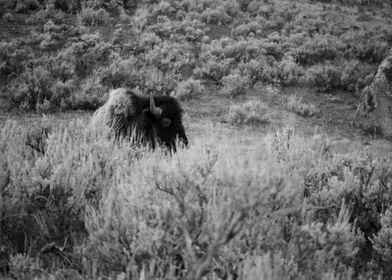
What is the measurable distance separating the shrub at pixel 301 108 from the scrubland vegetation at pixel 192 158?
0.16 feet

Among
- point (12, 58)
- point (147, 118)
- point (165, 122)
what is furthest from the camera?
point (12, 58)

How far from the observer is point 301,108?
12406 millimetres

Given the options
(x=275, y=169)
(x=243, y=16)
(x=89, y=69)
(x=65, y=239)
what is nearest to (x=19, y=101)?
(x=89, y=69)

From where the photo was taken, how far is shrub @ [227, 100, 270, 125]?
1106cm

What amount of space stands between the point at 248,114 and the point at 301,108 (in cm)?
233

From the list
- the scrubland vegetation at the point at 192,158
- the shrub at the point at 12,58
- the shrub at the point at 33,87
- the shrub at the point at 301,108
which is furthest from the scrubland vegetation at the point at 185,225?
the shrub at the point at 12,58

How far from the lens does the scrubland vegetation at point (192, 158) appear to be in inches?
104

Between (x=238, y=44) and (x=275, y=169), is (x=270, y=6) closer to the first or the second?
(x=238, y=44)

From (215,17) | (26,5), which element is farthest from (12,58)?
(215,17)

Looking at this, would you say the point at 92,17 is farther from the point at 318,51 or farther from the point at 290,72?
the point at 318,51

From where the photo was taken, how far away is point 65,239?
10.8ft

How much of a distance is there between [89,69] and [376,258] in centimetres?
1204

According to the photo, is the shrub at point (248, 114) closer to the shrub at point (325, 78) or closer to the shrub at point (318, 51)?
the shrub at point (325, 78)

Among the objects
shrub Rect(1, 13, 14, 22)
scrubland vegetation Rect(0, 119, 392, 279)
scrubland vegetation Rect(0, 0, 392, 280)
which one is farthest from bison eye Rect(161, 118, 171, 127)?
shrub Rect(1, 13, 14, 22)
